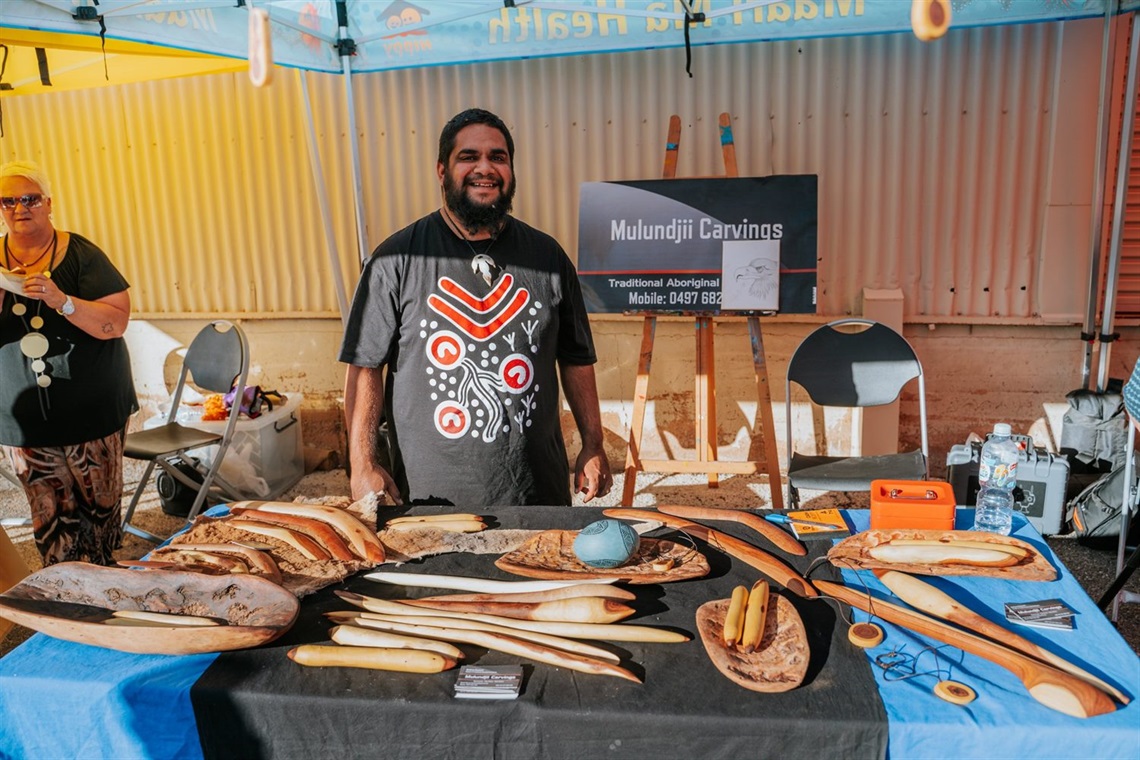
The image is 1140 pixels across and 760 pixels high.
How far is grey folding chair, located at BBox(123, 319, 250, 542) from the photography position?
4133mm

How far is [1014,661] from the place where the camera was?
1419 millimetres

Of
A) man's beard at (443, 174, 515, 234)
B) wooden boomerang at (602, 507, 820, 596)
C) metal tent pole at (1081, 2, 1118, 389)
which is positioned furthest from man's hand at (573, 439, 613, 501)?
metal tent pole at (1081, 2, 1118, 389)

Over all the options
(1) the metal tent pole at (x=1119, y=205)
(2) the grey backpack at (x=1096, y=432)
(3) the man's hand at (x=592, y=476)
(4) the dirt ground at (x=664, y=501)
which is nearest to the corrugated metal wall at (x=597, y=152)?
(1) the metal tent pole at (x=1119, y=205)

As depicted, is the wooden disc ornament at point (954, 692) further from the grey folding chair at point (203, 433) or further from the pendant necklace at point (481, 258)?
the grey folding chair at point (203, 433)

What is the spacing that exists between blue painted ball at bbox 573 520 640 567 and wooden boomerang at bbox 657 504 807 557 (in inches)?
13.6

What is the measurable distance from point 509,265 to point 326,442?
3556mm

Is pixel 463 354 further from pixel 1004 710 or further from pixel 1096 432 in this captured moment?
pixel 1096 432

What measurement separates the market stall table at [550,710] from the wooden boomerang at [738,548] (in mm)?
149

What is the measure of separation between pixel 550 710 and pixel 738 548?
74cm

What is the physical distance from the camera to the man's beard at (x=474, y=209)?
8.11 feet

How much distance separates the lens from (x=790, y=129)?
4.71 metres

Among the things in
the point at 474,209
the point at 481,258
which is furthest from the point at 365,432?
the point at 474,209

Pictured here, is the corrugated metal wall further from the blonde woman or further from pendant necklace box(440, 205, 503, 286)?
pendant necklace box(440, 205, 503, 286)

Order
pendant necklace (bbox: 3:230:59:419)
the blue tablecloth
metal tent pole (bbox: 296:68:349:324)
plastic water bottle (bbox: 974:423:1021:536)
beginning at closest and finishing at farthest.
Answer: the blue tablecloth, plastic water bottle (bbox: 974:423:1021:536), pendant necklace (bbox: 3:230:59:419), metal tent pole (bbox: 296:68:349:324)
